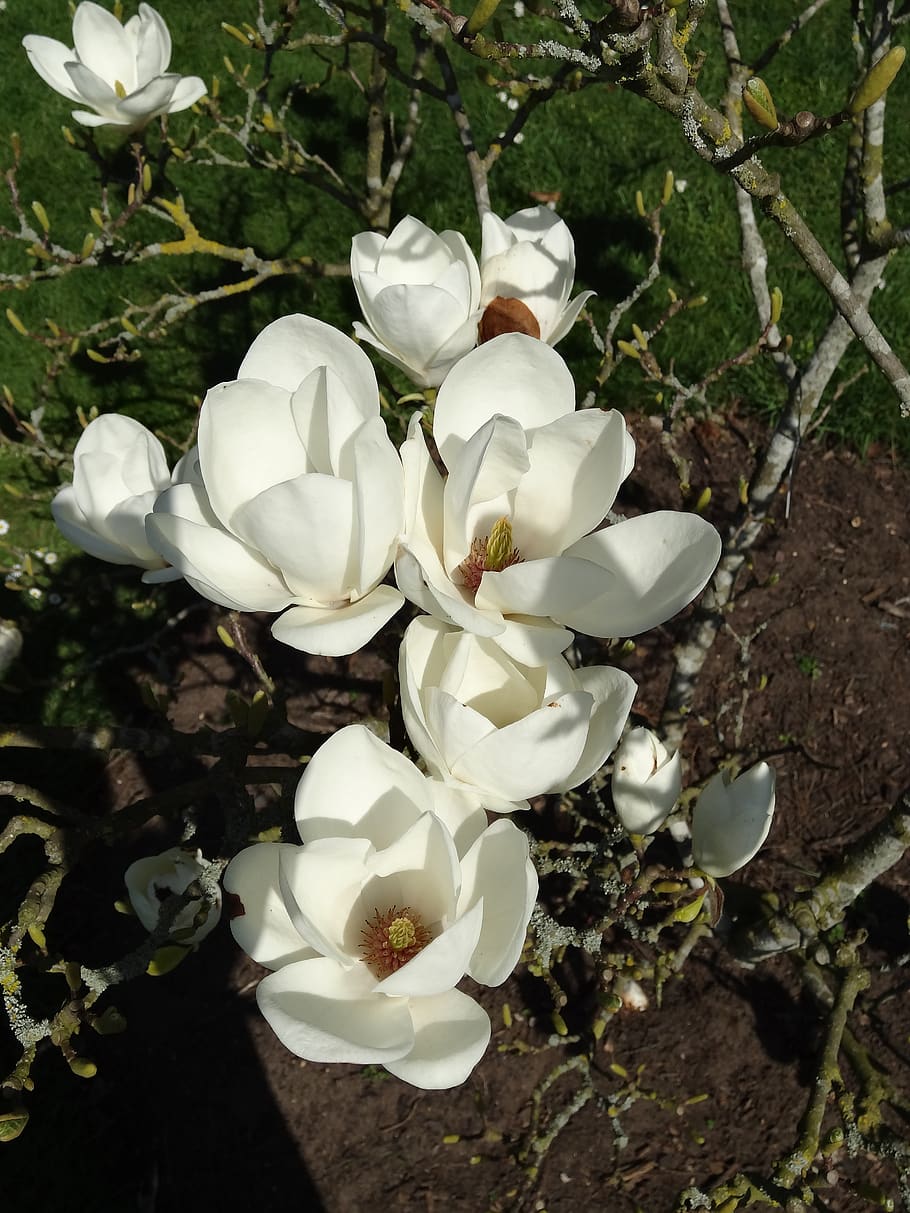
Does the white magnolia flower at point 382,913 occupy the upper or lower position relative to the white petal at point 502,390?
lower

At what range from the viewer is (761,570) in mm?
A: 2811

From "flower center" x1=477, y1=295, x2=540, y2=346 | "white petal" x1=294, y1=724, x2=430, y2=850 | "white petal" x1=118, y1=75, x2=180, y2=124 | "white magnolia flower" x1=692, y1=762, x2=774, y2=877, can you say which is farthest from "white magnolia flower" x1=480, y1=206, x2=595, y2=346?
"white petal" x1=118, y1=75, x2=180, y2=124

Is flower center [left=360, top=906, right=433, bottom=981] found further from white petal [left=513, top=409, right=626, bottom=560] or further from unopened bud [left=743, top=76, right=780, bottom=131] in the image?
unopened bud [left=743, top=76, right=780, bottom=131]

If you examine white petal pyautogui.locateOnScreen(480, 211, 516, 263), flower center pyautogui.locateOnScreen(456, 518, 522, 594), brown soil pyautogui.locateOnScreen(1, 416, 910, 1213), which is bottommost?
brown soil pyautogui.locateOnScreen(1, 416, 910, 1213)

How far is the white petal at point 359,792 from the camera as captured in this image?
2.98ft

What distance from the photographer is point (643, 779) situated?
123 centimetres

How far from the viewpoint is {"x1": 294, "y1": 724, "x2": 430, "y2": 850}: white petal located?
0.91 m

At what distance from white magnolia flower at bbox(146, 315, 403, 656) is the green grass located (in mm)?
2080

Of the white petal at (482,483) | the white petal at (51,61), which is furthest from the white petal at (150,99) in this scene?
the white petal at (482,483)

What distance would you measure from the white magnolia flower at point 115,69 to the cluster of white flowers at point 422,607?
4.01 feet

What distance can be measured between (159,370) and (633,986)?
2.44 meters

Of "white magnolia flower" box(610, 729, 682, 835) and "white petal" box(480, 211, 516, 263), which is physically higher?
"white petal" box(480, 211, 516, 263)

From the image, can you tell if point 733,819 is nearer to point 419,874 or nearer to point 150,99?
point 419,874

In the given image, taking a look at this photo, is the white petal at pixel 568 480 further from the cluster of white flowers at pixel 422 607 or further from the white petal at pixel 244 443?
the white petal at pixel 244 443
